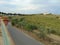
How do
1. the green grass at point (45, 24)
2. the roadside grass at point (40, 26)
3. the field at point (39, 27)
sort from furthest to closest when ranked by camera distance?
the green grass at point (45, 24)
the field at point (39, 27)
the roadside grass at point (40, 26)

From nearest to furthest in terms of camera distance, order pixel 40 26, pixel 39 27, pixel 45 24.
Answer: pixel 39 27, pixel 40 26, pixel 45 24

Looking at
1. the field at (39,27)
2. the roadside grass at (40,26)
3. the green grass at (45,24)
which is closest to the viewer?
the roadside grass at (40,26)

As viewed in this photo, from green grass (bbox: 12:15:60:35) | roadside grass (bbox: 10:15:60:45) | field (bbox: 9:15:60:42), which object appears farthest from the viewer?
green grass (bbox: 12:15:60:35)

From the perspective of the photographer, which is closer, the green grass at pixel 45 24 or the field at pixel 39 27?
the field at pixel 39 27

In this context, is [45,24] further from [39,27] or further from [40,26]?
[39,27]

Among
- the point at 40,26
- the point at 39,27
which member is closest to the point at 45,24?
the point at 40,26

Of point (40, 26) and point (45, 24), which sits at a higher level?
point (40, 26)

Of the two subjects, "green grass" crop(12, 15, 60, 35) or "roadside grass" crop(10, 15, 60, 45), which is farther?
"green grass" crop(12, 15, 60, 35)

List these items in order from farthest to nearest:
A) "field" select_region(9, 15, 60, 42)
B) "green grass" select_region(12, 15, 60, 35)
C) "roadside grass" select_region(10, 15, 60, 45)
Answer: "green grass" select_region(12, 15, 60, 35)
"field" select_region(9, 15, 60, 42)
"roadside grass" select_region(10, 15, 60, 45)

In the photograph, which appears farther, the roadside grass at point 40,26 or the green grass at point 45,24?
the green grass at point 45,24

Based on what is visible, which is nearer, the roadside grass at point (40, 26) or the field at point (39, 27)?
the roadside grass at point (40, 26)

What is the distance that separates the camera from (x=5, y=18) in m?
5.37

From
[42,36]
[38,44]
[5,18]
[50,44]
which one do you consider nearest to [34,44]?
[38,44]

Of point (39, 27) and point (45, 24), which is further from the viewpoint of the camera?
point (45, 24)
